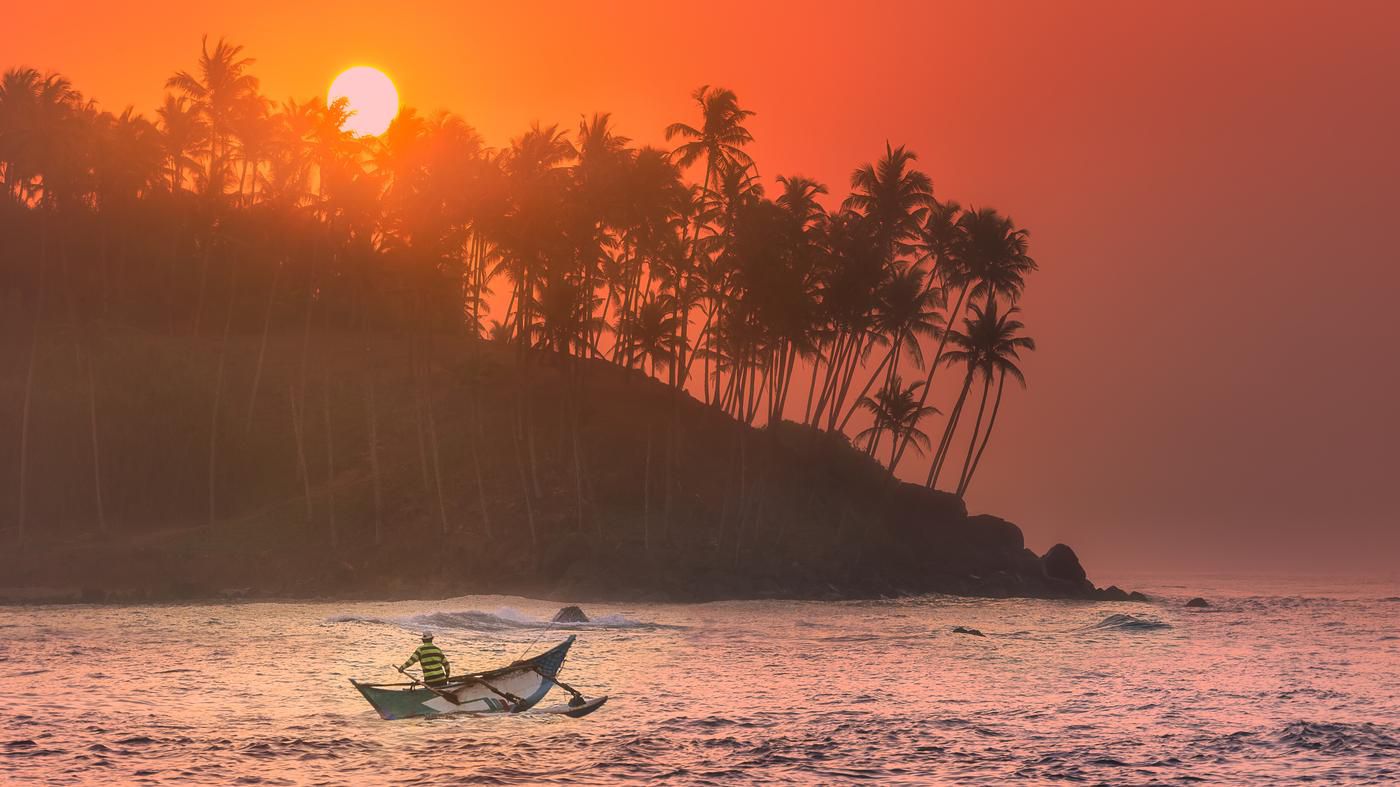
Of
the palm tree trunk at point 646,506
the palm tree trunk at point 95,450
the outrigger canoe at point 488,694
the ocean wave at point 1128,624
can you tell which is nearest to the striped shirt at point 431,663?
the outrigger canoe at point 488,694

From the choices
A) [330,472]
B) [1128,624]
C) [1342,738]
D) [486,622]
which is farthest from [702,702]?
[330,472]

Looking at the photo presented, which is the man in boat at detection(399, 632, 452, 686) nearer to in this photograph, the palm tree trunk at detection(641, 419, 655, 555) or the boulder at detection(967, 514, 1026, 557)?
the palm tree trunk at detection(641, 419, 655, 555)

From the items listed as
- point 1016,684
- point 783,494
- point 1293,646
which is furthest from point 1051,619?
point 1016,684

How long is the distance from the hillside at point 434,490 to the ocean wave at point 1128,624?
17746 millimetres

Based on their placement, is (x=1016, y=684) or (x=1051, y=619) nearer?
(x=1016, y=684)

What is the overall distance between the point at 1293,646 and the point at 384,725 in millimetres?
43287

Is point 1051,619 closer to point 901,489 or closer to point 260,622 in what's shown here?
point 901,489

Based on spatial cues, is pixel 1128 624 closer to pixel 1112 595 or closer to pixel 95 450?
pixel 1112 595

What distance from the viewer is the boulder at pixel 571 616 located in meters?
59.3

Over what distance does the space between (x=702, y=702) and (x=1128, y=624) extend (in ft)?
135

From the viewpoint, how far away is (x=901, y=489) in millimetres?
100375

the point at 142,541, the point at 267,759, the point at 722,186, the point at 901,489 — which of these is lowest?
the point at 267,759

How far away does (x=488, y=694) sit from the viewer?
106 ft

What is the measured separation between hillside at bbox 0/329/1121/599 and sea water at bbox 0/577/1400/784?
36.4 ft
